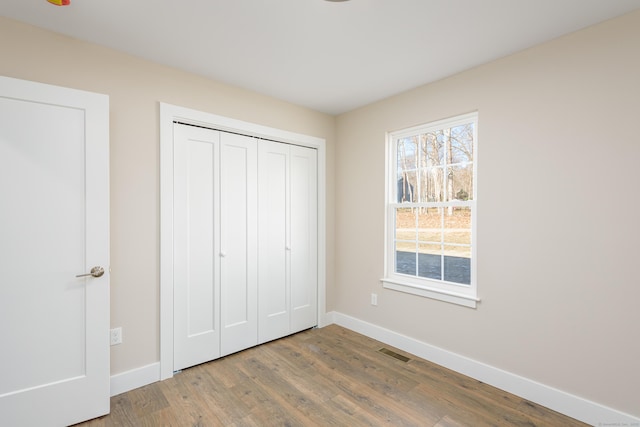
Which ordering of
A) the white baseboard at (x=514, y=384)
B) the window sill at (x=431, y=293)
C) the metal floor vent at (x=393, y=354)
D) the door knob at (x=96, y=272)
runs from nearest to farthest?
1. the white baseboard at (x=514, y=384)
2. the door knob at (x=96, y=272)
3. the window sill at (x=431, y=293)
4. the metal floor vent at (x=393, y=354)

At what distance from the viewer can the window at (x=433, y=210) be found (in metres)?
2.66

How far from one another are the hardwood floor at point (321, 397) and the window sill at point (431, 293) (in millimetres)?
601

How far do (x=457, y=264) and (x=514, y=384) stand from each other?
968mm

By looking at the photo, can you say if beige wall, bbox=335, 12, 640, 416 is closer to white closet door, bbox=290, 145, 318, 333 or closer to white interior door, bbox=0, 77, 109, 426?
white closet door, bbox=290, 145, 318, 333

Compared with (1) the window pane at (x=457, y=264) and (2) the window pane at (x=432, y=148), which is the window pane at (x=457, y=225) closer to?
(1) the window pane at (x=457, y=264)

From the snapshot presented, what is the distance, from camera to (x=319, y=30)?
2.01m

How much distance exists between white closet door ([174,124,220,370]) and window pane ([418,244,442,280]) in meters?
1.98

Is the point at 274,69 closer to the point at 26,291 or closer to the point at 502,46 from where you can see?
the point at 502,46

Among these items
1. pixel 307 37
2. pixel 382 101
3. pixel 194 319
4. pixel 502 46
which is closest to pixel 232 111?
pixel 307 37

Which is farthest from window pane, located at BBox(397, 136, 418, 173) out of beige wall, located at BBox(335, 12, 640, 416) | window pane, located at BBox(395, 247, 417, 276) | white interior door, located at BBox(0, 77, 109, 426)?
white interior door, located at BBox(0, 77, 109, 426)

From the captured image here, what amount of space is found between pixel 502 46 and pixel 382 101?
125 cm

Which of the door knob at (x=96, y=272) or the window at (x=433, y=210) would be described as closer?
the door knob at (x=96, y=272)

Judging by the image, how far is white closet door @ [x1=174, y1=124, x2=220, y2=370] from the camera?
8.50ft

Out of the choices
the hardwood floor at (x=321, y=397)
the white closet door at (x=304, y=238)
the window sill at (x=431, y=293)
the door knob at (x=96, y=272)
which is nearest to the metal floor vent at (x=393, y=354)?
the hardwood floor at (x=321, y=397)
